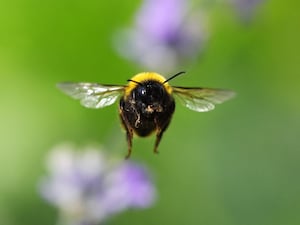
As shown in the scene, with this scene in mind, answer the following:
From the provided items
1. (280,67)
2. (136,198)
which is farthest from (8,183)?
(280,67)

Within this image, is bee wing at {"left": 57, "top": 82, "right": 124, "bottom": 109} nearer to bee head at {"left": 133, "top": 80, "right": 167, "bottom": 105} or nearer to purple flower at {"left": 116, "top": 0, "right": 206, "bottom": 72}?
bee head at {"left": 133, "top": 80, "right": 167, "bottom": 105}

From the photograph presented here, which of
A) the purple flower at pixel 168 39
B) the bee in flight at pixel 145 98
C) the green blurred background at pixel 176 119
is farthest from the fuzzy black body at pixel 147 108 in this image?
the green blurred background at pixel 176 119

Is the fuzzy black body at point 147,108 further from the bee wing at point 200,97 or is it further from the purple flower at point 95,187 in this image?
the purple flower at point 95,187

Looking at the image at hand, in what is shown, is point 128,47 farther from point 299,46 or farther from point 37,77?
point 299,46

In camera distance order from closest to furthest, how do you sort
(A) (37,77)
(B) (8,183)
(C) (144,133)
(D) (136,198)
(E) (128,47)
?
(C) (144,133), (D) (136,198), (E) (128,47), (B) (8,183), (A) (37,77)

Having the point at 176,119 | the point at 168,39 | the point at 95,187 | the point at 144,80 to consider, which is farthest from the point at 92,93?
the point at 176,119

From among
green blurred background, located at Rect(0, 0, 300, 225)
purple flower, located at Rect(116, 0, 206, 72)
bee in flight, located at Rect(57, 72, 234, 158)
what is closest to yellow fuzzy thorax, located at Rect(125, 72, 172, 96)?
bee in flight, located at Rect(57, 72, 234, 158)
